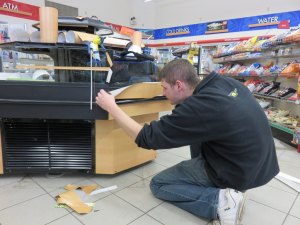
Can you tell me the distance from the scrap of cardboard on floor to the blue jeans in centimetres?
45

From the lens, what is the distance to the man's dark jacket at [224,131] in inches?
46.7

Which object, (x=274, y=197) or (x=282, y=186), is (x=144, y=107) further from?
(x=282, y=186)

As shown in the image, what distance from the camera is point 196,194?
1555 millimetres

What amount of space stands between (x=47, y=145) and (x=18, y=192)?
41 centimetres

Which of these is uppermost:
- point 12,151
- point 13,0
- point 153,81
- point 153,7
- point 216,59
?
point 153,7

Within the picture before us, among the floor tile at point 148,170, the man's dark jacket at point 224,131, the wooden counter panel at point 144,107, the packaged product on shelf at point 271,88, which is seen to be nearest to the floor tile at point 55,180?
the floor tile at point 148,170

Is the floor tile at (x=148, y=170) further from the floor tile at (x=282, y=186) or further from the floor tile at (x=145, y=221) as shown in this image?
the floor tile at (x=282, y=186)

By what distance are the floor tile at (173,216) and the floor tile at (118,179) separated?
422 mm

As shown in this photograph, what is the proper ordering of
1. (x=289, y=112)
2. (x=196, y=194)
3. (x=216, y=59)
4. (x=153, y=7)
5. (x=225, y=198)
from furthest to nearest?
(x=153, y=7) → (x=216, y=59) → (x=289, y=112) → (x=196, y=194) → (x=225, y=198)

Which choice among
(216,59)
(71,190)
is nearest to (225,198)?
(71,190)

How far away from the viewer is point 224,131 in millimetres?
1221

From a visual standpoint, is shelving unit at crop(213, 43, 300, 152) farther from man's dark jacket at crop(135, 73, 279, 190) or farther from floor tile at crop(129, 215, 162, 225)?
floor tile at crop(129, 215, 162, 225)

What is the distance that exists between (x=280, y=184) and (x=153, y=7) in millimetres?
8820

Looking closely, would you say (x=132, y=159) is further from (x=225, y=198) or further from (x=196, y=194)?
(x=225, y=198)
